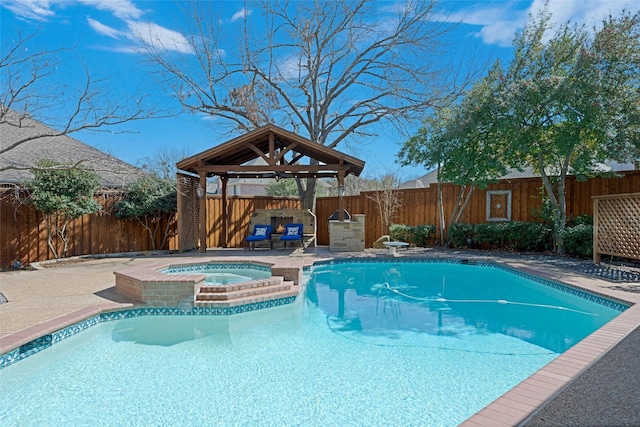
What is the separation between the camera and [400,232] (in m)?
14.6

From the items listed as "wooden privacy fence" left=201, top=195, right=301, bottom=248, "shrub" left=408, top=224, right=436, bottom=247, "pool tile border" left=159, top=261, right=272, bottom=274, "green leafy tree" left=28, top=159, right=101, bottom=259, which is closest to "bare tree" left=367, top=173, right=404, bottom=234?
"shrub" left=408, top=224, right=436, bottom=247

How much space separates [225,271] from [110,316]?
14.3ft

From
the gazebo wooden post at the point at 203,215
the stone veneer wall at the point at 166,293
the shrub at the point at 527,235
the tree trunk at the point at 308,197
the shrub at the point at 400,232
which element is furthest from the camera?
the tree trunk at the point at 308,197

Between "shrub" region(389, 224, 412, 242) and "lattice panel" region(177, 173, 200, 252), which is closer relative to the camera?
"lattice panel" region(177, 173, 200, 252)

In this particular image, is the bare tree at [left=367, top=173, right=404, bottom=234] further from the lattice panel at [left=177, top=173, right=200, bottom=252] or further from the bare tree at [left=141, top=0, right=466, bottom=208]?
the lattice panel at [left=177, top=173, right=200, bottom=252]

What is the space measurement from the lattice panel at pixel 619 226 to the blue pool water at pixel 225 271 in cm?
824

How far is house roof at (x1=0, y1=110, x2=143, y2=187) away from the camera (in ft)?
34.7

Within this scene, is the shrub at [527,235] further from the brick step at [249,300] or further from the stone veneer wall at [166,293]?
the stone veneer wall at [166,293]

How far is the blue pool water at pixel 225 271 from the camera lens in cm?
887

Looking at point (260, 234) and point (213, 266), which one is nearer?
point (213, 266)

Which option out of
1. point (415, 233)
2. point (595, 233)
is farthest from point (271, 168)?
point (595, 233)

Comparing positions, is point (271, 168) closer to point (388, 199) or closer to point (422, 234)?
point (388, 199)

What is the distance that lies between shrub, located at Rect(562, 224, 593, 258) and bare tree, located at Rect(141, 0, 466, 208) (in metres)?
8.01

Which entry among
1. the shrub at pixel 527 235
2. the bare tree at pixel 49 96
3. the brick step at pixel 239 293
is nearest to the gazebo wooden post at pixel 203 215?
the bare tree at pixel 49 96
